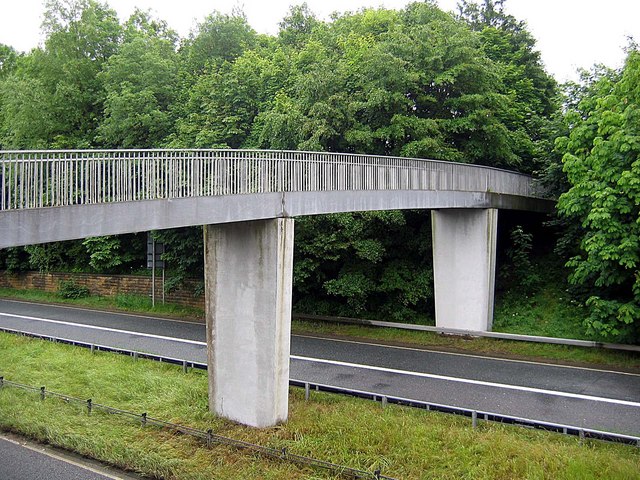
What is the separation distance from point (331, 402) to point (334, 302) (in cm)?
877

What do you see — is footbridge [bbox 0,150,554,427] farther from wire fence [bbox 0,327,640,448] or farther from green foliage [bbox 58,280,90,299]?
green foliage [bbox 58,280,90,299]

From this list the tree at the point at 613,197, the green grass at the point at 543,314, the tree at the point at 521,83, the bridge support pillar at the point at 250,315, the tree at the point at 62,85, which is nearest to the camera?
the bridge support pillar at the point at 250,315

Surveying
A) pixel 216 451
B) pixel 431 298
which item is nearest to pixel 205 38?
pixel 431 298

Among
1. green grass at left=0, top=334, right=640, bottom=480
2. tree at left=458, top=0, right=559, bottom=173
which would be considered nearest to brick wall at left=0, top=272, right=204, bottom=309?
green grass at left=0, top=334, right=640, bottom=480

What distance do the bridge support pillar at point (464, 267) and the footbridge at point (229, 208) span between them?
3549mm

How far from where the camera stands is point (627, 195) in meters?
13.8

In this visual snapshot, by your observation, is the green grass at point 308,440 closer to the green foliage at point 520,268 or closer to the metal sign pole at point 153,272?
the green foliage at point 520,268

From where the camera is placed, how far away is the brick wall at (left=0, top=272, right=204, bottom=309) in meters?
23.2

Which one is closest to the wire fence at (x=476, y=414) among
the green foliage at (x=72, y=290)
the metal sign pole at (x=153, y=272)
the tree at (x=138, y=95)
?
the metal sign pole at (x=153, y=272)

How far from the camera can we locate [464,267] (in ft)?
58.1

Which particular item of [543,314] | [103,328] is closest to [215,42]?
[103,328]

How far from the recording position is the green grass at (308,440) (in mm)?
8359

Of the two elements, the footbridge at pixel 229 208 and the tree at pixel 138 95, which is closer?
the footbridge at pixel 229 208

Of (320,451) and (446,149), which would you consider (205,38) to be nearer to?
(446,149)
